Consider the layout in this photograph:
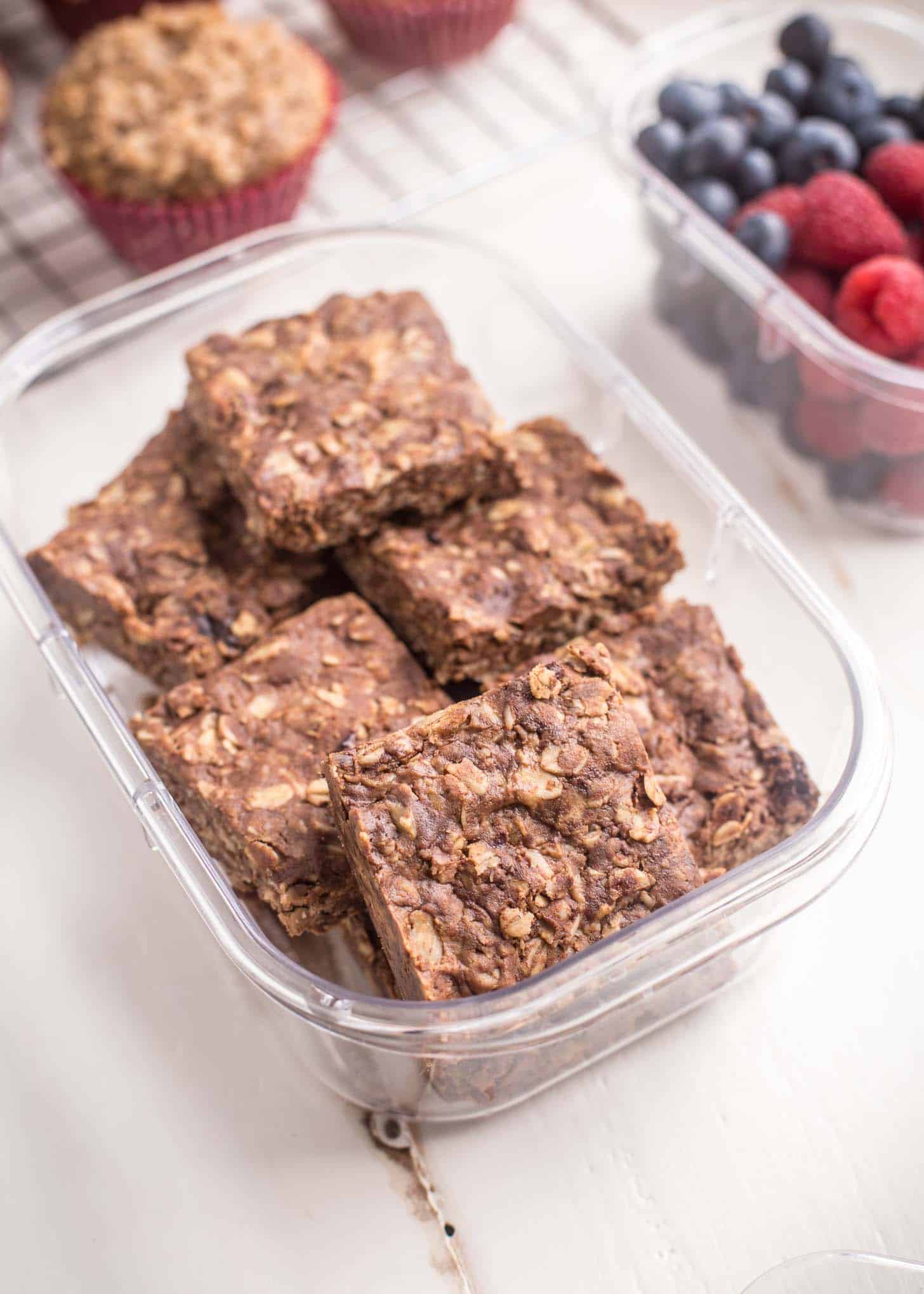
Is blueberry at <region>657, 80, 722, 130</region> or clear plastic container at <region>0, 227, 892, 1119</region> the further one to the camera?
blueberry at <region>657, 80, 722, 130</region>

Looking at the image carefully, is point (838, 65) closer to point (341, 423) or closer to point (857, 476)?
point (857, 476)

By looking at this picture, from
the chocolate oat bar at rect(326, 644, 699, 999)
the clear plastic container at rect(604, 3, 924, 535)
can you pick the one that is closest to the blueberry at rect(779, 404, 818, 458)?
the clear plastic container at rect(604, 3, 924, 535)

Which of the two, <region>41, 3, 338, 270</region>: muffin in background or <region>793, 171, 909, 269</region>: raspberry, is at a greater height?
<region>41, 3, 338, 270</region>: muffin in background

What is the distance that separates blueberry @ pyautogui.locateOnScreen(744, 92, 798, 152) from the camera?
2.28m

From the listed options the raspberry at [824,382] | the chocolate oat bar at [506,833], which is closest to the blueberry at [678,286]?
the raspberry at [824,382]

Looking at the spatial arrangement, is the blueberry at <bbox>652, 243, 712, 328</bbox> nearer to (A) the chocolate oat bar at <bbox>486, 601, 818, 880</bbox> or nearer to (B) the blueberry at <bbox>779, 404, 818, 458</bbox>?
(B) the blueberry at <bbox>779, 404, 818, 458</bbox>

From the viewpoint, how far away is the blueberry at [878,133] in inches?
89.9

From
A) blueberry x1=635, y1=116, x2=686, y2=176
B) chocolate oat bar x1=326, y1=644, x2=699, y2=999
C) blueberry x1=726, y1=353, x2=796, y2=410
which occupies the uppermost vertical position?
blueberry x1=635, y1=116, x2=686, y2=176

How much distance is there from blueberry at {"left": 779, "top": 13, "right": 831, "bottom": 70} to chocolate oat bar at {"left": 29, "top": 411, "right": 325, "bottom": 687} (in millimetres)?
1355

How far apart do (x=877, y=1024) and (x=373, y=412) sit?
3.46 feet

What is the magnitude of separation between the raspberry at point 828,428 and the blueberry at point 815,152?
43cm

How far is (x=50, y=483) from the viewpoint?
218cm

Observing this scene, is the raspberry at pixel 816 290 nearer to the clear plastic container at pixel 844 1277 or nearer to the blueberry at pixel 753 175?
the blueberry at pixel 753 175

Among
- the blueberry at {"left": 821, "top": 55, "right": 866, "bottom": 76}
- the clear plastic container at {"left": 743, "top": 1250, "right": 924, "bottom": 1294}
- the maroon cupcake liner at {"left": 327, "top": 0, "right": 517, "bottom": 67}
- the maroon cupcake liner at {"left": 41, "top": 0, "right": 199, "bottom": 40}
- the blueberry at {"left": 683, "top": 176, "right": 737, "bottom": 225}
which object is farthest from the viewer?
the maroon cupcake liner at {"left": 41, "top": 0, "right": 199, "bottom": 40}
